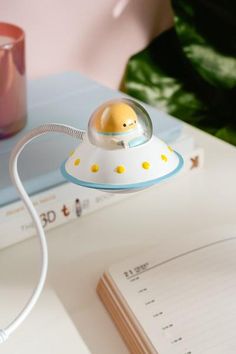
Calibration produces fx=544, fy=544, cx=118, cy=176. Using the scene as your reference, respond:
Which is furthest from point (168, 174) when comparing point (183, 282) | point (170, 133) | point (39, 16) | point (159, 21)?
point (159, 21)

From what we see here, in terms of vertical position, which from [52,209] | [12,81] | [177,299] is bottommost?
[177,299]

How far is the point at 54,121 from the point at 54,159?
10cm

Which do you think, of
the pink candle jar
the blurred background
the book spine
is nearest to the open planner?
the book spine

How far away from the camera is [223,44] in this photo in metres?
0.95

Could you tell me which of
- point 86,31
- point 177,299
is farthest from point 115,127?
point 86,31

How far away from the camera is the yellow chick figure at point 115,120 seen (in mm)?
387

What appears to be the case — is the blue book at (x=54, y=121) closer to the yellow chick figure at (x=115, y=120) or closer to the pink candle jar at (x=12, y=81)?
the pink candle jar at (x=12, y=81)

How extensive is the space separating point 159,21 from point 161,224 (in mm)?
502

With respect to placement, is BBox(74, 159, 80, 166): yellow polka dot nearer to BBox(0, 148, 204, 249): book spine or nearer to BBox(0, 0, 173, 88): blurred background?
BBox(0, 148, 204, 249): book spine

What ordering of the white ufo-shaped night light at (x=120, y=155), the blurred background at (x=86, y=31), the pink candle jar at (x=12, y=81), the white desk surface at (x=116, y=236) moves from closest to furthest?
1. the white ufo-shaped night light at (x=120, y=155)
2. the white desk surface at (x=116, y=236)
3. the pink candle jar at (x=12, y=81)
4. the blurred background at (x=86, y=31)

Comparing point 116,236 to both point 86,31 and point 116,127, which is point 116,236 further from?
point 86,31

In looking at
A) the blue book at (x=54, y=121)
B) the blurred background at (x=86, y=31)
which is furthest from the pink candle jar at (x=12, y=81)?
the blurred background at (x=86, y=31)

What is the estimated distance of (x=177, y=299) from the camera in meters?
0.52

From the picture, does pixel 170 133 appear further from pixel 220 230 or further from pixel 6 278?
pixel 6 278
